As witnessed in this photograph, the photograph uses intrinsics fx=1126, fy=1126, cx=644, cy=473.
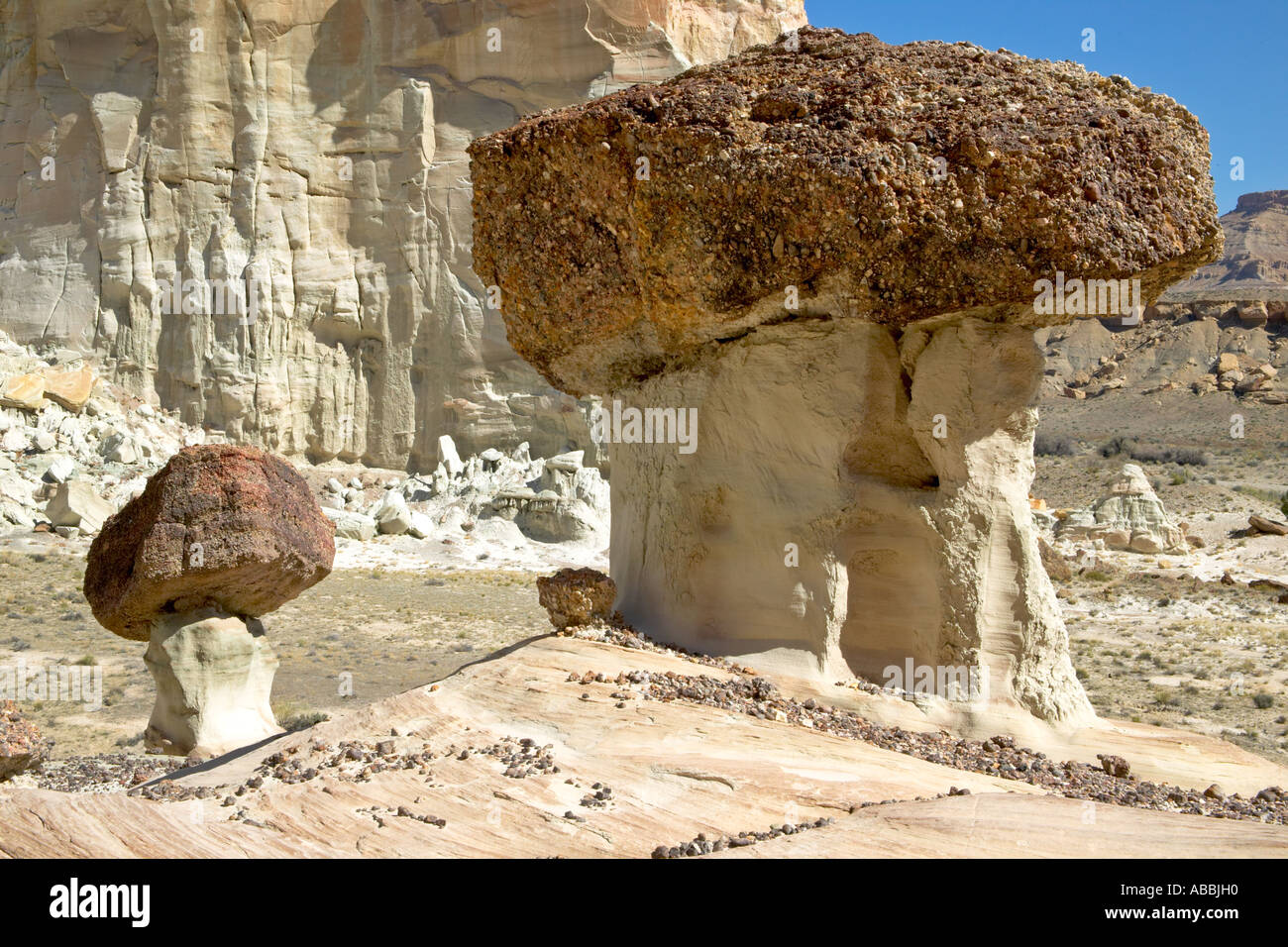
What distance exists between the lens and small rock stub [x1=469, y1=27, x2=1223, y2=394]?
5.67 meters

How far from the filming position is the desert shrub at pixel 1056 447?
106 ft

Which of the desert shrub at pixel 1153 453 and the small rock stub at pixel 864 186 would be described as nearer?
the small rock stub at pixel 864 186

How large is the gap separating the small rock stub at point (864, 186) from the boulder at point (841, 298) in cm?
2

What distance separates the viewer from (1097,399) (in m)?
43.0

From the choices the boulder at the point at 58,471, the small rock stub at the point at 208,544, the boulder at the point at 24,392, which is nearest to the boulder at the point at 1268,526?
the small rock stub at the point at 208,544

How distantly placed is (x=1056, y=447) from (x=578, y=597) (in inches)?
1162

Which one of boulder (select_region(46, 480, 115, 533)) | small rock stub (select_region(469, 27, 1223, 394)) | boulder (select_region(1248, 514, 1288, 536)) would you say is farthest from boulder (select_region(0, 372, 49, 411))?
boulder (select_region(1248, 514, 1288, 536))

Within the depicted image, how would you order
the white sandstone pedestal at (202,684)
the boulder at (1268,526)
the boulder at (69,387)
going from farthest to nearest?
the boulder at (69,387)
the boulder at (1268,526)
the white sandstone pedestal at (202,684)

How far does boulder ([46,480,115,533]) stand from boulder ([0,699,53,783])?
53.8ft

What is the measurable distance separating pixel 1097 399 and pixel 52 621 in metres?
38.0

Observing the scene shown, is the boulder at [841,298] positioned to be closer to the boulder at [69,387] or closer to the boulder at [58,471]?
the boulder at [58,471]

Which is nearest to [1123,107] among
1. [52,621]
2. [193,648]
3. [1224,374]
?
[193,648]

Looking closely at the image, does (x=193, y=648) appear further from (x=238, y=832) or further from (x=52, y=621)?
(x=52, y=621)

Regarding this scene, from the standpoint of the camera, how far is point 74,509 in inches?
819
